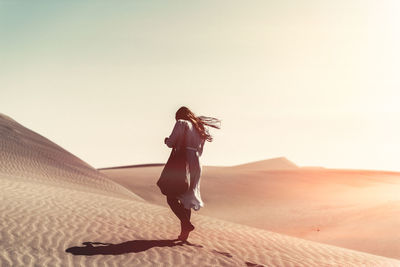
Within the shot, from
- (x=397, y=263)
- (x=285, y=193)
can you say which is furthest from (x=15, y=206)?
(x=285, y=193)

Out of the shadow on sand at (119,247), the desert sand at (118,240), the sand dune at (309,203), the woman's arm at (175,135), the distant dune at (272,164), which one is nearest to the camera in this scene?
the desert sand at (118,240)

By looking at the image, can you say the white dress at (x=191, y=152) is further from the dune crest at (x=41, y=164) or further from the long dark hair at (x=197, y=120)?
the dune crest at (x=41, y=164)

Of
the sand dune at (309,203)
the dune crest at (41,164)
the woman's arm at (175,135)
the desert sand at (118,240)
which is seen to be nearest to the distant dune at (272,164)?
the sand dune at (309,203)

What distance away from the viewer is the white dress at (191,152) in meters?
10.2

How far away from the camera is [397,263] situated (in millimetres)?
→ 14023

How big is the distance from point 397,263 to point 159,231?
5.71 m

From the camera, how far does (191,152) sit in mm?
10438

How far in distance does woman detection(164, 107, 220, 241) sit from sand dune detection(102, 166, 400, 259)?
43.6 feet

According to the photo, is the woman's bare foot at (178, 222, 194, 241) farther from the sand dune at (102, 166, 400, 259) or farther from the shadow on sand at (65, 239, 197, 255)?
the sand dune at (102, 166, 400, 259)

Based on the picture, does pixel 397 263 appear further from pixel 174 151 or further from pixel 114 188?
pixel 114 188

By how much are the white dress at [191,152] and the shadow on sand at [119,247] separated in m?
0.99

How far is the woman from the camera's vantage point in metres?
10.2

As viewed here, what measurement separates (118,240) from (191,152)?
2.12 m

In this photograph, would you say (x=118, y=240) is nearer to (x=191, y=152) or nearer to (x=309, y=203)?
(x=191, y=152)
